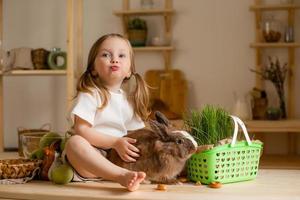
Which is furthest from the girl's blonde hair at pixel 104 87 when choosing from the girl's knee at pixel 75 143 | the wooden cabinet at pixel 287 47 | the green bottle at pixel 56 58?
the wooden cabinet at pixel 287 47

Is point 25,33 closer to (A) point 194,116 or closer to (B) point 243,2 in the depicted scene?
(B) point 243,2

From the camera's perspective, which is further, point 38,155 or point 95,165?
point 38,155

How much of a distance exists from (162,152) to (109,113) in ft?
0.78

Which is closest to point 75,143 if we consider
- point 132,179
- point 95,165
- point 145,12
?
point 95,165

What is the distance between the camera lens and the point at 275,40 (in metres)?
2.72

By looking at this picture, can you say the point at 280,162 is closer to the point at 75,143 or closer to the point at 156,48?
the point at 156,48

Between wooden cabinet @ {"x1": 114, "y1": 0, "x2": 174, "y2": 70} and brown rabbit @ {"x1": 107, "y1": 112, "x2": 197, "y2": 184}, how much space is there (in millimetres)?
1675

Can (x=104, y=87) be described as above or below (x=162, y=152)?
above

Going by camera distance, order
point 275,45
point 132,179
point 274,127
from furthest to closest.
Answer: point 275,45
point 274,127
point 132,179

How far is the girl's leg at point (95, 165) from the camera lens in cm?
108

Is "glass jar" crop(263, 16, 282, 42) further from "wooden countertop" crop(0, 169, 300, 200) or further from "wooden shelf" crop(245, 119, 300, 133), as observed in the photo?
"wooden countertop" crop(0, 169, 300, 200)

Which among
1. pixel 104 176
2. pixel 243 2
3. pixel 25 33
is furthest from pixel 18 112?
pixel 104 176

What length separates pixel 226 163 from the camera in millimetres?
1173

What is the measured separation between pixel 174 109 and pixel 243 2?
76 centimetres
